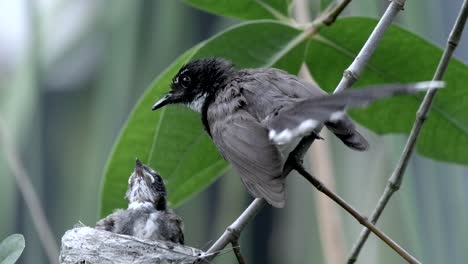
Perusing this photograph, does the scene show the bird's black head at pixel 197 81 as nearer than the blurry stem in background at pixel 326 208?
Yes

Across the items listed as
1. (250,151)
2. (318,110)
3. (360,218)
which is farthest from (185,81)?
(360,218)

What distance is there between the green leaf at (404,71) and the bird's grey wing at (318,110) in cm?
61

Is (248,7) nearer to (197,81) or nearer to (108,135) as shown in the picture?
(197,81)

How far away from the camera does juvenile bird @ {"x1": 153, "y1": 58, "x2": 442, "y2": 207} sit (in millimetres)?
2557

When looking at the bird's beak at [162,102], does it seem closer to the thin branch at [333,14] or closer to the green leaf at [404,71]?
the green leaf at [404,71]

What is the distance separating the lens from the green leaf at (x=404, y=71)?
3.39 metres

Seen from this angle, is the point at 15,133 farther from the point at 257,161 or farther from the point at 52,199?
the point at 257,161

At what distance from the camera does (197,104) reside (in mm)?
3566

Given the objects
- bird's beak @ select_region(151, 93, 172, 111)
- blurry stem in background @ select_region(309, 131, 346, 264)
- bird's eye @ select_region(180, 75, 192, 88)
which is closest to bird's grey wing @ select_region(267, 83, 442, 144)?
bird's beak @ select_region(151, 93, 172, 111)

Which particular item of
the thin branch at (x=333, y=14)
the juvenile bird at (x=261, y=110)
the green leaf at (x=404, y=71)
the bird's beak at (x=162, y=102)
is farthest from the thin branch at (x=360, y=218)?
the bird's beak at (x=162, y=102)

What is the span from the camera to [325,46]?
345 centimetres

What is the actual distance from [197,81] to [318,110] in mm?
1181

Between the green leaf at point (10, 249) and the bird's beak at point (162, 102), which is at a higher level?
the bird's beak at point (162, 102)

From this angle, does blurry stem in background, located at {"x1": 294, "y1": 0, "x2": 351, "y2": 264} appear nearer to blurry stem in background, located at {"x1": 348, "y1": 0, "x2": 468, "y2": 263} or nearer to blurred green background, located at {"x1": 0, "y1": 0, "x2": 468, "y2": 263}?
blurred green background, located at {"x1": 0, "y1": 0, "x2": 468, "y2": 263}
